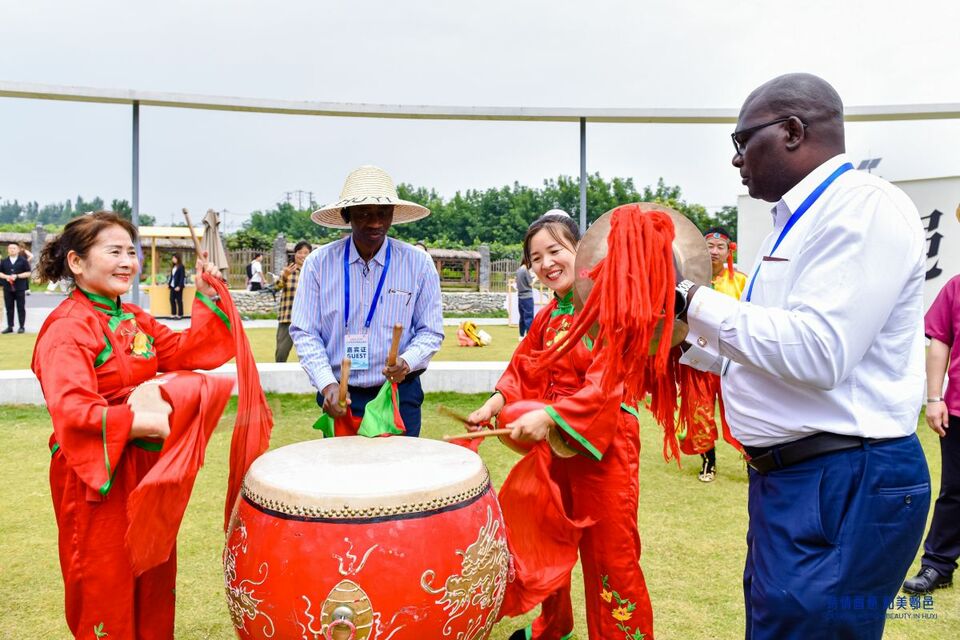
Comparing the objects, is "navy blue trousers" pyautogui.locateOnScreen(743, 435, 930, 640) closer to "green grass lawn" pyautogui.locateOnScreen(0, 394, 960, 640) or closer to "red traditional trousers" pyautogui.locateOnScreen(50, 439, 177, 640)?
"green grass lawn" pyautogui.locateOnScreen(0, 394, 960, 640)

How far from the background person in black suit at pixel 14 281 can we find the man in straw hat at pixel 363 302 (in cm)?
1200

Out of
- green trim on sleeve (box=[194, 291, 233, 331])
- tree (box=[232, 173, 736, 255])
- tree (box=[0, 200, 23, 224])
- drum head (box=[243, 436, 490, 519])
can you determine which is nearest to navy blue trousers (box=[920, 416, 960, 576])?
drum head (box=[243, 436, 490, 519])

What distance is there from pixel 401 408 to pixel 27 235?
33437 mm

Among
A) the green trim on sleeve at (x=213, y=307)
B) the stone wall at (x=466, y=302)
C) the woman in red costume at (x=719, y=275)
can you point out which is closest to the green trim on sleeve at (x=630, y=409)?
the green trim on sleeve at (x=213, y=307)

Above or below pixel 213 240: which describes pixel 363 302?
below

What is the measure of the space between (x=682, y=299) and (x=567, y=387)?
1008mm

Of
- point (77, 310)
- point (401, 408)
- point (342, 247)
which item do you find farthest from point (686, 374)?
point (77, 310)

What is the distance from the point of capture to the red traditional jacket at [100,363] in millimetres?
2053

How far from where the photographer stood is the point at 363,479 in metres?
1.91

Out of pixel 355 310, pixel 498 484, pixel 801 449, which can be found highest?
pixel 355 310

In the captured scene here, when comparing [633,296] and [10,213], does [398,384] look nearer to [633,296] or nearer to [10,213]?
[633,296]

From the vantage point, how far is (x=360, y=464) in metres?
2.05

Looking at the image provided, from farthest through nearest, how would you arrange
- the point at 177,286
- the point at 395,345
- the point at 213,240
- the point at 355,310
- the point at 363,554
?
the point at 177,286, the point at 355,310, the point at 213,240, the point at 395,345, the point at 363,554

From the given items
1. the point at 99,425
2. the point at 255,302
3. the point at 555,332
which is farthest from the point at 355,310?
the point at 255,302
